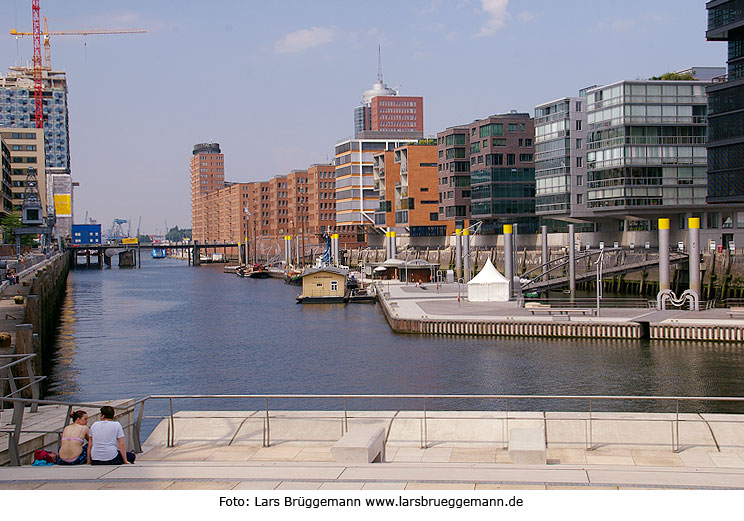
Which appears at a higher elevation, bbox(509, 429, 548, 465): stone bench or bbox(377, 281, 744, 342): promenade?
bbox(509, 429, 548, 465): stone bench

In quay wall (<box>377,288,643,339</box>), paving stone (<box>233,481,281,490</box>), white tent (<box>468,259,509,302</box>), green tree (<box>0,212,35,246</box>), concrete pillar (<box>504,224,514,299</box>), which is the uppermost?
green tree (<box>0,212,35,246</box>)

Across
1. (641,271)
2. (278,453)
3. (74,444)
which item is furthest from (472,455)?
(641,271)

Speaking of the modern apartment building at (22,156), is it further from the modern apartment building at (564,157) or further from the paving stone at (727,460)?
the paving stone at (727,460)

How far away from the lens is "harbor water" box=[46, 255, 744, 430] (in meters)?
41.0

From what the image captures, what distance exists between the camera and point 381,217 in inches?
6555

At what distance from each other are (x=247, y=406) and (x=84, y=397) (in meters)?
9.46

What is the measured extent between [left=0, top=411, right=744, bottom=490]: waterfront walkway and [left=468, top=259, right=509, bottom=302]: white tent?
54.8 meters

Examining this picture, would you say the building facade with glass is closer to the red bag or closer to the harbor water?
the harbor water

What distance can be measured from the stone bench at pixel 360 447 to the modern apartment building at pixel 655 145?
280ft

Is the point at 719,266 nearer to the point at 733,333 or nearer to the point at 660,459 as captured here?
the point at 733,333

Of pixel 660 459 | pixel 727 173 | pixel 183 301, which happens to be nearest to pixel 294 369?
pixel 660 459

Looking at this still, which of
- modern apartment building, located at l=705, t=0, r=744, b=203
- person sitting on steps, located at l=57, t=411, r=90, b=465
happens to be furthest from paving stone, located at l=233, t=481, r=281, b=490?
modern apartment building, located at l=705, t=0, r=744, b=203

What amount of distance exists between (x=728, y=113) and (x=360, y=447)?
75349mm

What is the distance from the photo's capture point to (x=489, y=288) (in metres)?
74.2
